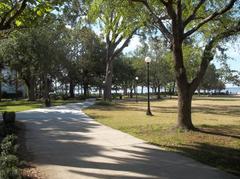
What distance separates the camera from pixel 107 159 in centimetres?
924

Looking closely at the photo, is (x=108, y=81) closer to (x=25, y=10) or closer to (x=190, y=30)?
(x=190, y=30)

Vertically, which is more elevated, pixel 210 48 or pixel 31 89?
pixel 210 48

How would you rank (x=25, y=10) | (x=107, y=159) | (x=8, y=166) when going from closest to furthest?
(x=8, y=166) < (x=107, y=159) < (x=25, y=10)

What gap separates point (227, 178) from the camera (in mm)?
7441

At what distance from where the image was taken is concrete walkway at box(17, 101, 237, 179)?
25.4ft

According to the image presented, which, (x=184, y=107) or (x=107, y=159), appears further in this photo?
(x=184, y=107)

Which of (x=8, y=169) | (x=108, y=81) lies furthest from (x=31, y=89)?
(x=8, y=169)

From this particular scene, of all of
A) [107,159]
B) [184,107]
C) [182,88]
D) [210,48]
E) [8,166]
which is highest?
[210,48]

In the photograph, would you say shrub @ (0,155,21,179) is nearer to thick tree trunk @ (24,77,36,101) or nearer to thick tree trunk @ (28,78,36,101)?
thick tree trunk @ (24,77,36,101)

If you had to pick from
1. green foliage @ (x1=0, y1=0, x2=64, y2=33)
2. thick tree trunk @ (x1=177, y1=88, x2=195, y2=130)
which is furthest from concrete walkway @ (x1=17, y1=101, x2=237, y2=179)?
green foliage @ (x1=0, y1=0, x2=64, y2=33)

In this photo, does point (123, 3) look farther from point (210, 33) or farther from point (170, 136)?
point (170, 136)

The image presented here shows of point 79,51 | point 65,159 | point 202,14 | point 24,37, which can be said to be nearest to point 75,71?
point 79,51

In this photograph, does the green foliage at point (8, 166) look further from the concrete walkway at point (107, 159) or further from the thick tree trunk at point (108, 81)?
the thick tree trunk at point (108, 81)

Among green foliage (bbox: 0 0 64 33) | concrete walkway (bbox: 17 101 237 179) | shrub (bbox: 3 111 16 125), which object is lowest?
concrete walkway (bbox: 17 101 237 179)
